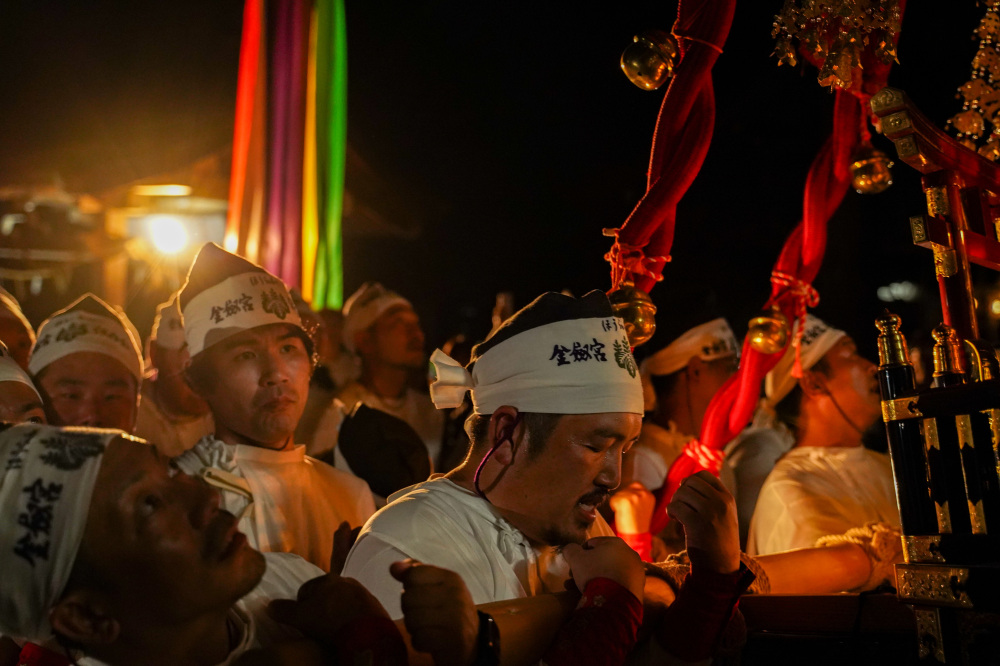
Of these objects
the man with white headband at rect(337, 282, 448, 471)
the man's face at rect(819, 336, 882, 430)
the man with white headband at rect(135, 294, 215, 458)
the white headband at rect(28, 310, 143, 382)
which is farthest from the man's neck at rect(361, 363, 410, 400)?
the man's face at rect(819, 336, 882, 430)

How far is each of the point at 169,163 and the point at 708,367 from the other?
16.6 feet

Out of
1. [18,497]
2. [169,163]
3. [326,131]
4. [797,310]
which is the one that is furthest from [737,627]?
[169,163]

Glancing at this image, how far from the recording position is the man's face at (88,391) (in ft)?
11.5

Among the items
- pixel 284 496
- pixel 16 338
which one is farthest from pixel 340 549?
pixel 16 338

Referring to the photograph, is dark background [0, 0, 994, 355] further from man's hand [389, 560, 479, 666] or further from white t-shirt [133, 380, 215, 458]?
man's hand [389, 560, 479, 666]

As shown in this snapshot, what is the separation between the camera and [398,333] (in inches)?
230

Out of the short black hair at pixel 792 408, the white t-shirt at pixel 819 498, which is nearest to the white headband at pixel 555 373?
the white t-shirt at pixel 819 498

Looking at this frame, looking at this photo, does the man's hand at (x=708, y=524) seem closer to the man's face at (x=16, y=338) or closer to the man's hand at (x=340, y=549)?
→ the man's hand at (x=340, y=549)

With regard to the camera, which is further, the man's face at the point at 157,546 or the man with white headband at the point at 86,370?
the man with white headband at the point at 86,370

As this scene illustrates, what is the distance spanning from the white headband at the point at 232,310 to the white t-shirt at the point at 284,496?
0.39m

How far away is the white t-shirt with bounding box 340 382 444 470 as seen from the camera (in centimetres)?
585

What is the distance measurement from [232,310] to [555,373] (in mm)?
1463

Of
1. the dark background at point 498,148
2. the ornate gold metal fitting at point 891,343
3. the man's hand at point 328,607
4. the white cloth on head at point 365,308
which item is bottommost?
the man's hand at point 328,607

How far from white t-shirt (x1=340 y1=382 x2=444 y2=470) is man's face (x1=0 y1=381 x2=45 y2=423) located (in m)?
2.87
